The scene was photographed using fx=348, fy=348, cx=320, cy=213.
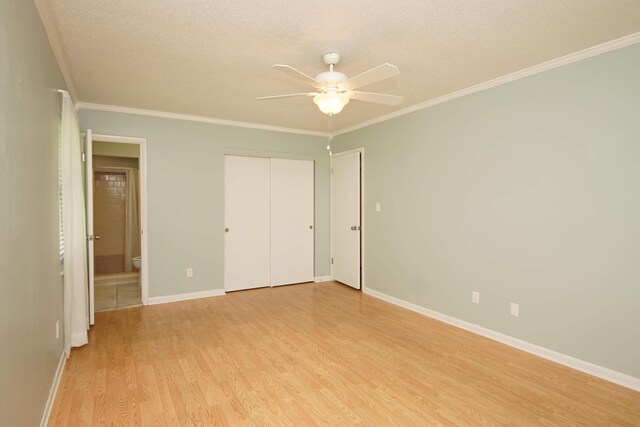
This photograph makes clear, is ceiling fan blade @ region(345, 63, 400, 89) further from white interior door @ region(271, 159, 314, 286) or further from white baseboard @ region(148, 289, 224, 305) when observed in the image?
white baseboard @ region(148, 289, 224, 305)

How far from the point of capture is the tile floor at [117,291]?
14.7 ft

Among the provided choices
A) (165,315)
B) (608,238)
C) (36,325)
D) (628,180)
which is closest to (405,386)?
(608,238)

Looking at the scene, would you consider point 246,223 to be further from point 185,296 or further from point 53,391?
point 53,391

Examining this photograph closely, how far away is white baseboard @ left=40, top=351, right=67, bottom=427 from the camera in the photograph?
2016 millimetres

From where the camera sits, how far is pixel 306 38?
2.40m

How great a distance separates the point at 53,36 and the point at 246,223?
10.3 feet

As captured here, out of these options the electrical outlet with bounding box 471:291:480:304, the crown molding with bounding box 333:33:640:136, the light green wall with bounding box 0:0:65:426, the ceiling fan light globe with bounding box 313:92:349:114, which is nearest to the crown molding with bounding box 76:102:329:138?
the crown molding with bounding box 333:33:640:136

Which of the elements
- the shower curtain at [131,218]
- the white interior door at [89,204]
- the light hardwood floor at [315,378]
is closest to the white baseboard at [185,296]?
the light hardwood floor at [315,378]

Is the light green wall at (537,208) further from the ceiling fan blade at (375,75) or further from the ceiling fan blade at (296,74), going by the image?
the ceiling fan blade at (296,74)

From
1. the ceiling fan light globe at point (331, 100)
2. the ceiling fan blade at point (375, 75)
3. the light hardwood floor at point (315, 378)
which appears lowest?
the light hardwood floor at point (315, 378)

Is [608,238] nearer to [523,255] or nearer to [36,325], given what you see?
[523,255]

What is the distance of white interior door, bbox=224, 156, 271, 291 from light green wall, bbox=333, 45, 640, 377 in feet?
6.76

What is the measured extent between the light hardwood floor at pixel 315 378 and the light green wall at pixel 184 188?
0.86m

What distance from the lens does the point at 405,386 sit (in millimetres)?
2473
